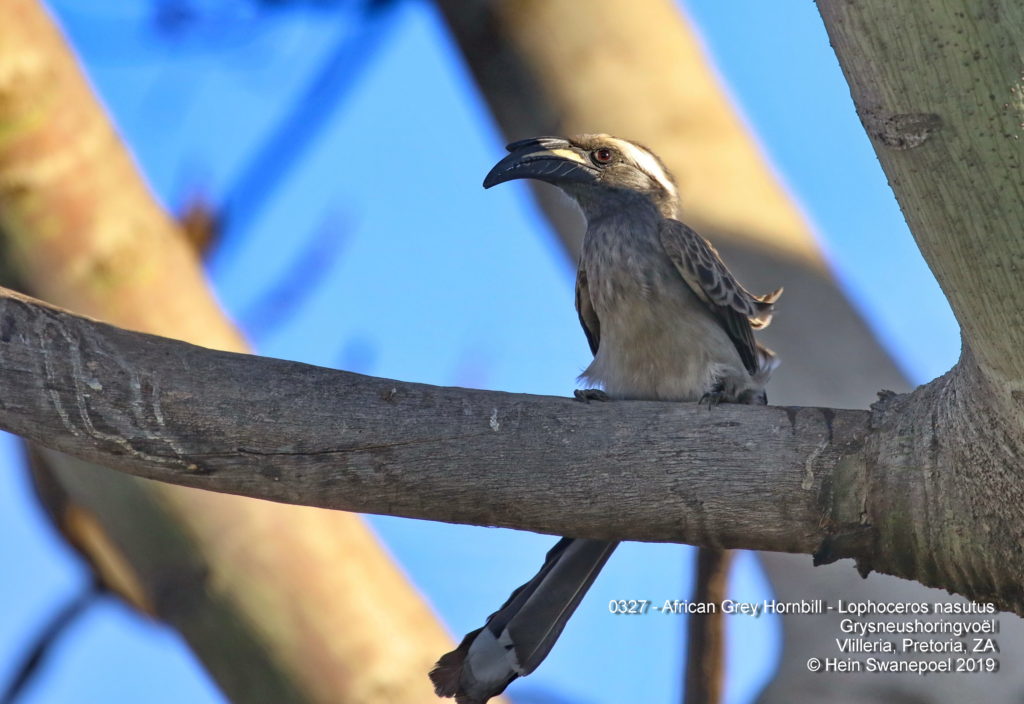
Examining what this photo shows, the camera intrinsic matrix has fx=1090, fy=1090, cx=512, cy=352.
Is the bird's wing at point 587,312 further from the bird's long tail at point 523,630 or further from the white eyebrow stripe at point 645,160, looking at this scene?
the bird's long tail at point 523,630

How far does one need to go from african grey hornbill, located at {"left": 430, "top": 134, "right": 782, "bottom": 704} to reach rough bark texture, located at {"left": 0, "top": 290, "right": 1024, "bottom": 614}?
64 centimetres

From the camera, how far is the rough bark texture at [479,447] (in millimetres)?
2889

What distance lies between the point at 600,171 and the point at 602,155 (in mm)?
76

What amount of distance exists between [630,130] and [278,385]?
331cm

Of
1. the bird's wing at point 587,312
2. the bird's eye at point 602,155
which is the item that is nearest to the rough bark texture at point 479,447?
the bird's wing at point 587,312

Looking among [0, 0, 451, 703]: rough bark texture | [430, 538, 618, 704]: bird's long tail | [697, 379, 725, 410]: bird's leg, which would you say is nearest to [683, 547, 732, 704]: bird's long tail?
[697, 379, 725, 410]: bird's leg

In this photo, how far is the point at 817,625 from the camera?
4828 mm

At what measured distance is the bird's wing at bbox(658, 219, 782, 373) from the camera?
4.13m

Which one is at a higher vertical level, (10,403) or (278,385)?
(278,385)

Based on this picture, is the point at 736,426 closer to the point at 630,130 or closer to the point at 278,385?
the point at 278,385

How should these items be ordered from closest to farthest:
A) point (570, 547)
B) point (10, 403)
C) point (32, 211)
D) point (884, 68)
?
1. point (884, 68)
2. point (10, 403)
3. point (570, 547)
4. point (32, 211)

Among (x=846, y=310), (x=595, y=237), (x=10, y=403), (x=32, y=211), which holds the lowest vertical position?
(x=10, y=403)

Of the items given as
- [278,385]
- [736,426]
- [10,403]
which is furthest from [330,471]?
[736,426]

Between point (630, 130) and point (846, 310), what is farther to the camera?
point (630, 130)
